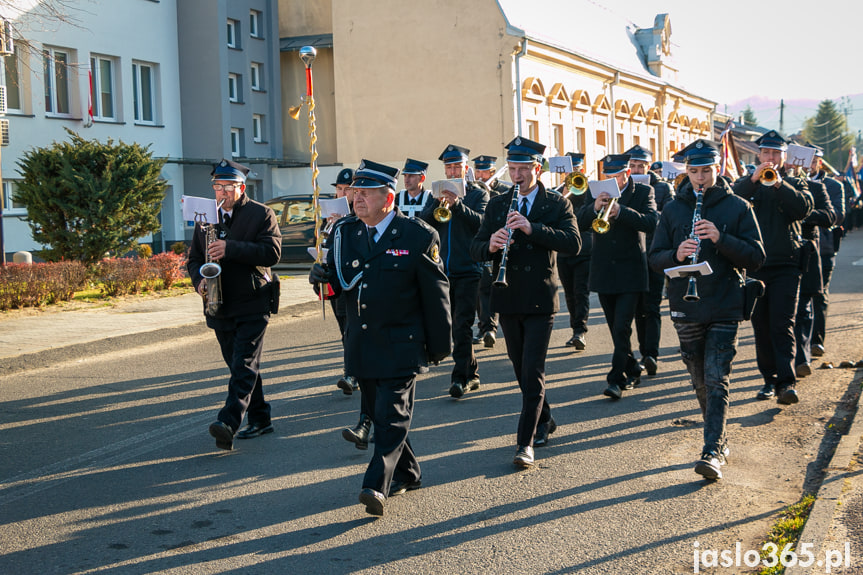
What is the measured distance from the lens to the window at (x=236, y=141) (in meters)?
38.1

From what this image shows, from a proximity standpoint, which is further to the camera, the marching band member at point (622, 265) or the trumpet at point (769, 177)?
the marching band member at point (622, 265)

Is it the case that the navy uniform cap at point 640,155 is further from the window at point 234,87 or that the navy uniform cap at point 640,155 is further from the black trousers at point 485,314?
the window at point 234,87

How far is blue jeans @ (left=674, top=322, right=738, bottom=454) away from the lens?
19.9ft

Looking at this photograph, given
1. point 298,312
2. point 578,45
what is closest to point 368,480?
point 298,312

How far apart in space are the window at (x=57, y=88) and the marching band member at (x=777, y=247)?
2473 centimetres

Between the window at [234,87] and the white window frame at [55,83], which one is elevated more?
the window at [234,87]

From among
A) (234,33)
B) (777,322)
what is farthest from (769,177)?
(234,33)

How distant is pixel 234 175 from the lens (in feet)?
23.4

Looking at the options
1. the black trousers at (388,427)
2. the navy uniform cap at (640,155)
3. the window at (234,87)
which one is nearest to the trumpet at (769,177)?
the navy uniform cap at (640,155)

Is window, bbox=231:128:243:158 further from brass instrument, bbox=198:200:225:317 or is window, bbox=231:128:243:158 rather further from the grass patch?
the grass patch

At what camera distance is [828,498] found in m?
5.24

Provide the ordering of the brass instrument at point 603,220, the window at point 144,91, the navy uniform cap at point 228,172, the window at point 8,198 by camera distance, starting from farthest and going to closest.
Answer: the window at point 144,91
the window at point 8,198
the brass instrument at point 603,220
the navy uniform cap at point 228,172

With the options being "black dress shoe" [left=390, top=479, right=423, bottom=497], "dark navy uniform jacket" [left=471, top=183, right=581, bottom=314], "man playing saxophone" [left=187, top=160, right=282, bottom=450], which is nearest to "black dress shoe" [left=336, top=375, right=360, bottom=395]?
"man playing saxophone" [left=187, top=160, right=282, bottom=450]

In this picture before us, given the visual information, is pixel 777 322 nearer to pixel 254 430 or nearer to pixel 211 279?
pixel 254 430
